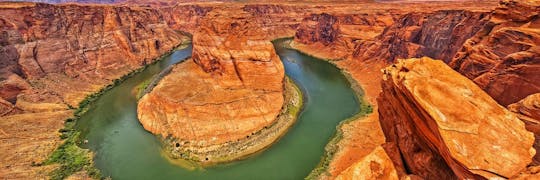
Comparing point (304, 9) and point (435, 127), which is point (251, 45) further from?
point (304, 9)

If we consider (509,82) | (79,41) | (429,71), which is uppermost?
(429,71)

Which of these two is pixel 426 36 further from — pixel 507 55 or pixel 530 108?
pixel 530 108

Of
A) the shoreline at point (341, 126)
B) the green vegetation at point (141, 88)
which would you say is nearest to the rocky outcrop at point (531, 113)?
the shoreline at point (341, 126)

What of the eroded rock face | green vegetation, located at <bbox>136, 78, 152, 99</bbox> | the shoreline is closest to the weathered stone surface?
the eroded rock face

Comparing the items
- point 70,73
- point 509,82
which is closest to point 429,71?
point 509,82

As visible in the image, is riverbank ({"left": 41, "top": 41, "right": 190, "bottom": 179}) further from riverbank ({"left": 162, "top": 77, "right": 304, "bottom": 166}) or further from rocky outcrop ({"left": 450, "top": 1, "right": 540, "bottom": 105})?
rocky outcrop ({"left": 450, "top": 1, "right": 540, "bottom": 105})

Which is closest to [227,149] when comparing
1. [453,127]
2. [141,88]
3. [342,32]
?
[453,127]
